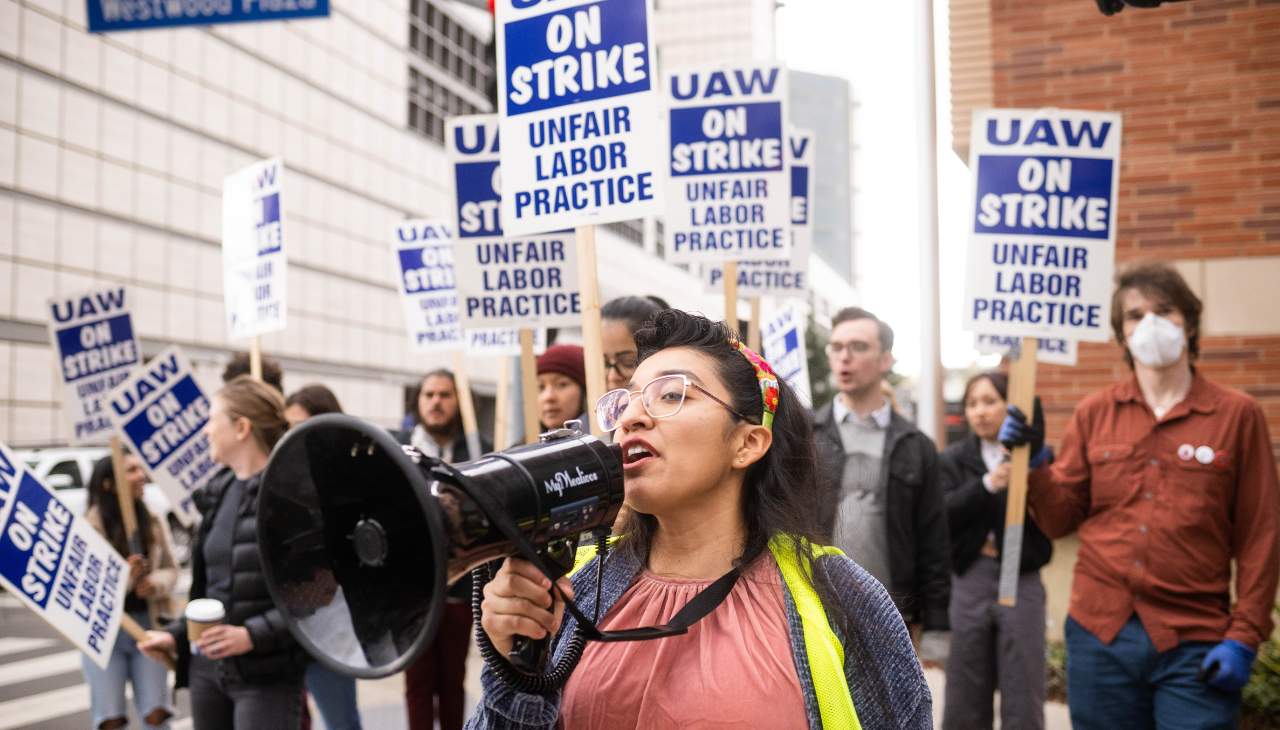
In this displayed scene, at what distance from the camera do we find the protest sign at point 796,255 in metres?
6.40

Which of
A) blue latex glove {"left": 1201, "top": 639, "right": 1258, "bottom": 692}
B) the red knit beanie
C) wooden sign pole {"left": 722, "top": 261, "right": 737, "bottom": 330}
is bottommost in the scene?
blue latex glove {"left": 1201, "top": 639, "right": 1258, "bottom": 692}

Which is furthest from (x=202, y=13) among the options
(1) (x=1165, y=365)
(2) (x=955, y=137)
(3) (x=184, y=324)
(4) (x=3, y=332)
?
(3) (x=184, y=324)

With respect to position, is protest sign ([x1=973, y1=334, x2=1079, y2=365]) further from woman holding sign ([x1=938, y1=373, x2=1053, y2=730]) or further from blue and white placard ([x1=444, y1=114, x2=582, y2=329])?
blue and white placard ([x1=444, y1=114, x2=582, y2=329])

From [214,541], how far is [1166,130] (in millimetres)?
7221

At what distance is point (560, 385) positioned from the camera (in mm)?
4340

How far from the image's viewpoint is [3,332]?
15.2m

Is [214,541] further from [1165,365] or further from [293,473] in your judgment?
[1165,365]

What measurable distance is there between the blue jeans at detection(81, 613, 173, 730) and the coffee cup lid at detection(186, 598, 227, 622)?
1.69 metres

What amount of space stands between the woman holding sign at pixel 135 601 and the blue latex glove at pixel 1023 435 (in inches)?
157

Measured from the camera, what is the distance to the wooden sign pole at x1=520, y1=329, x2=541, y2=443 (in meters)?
3.98

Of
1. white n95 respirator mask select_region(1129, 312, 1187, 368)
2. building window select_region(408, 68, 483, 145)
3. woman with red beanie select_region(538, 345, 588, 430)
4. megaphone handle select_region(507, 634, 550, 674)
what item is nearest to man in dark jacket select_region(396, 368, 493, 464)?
woman with red beanie select_region(538, 345, 588, 430)

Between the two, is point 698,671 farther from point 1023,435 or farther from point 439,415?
point 439,415

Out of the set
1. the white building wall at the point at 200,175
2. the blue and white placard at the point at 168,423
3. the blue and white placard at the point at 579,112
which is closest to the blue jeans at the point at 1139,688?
the blue and white placard at the point at 579,112

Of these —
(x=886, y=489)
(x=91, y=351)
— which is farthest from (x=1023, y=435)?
(x=91, y=351)
